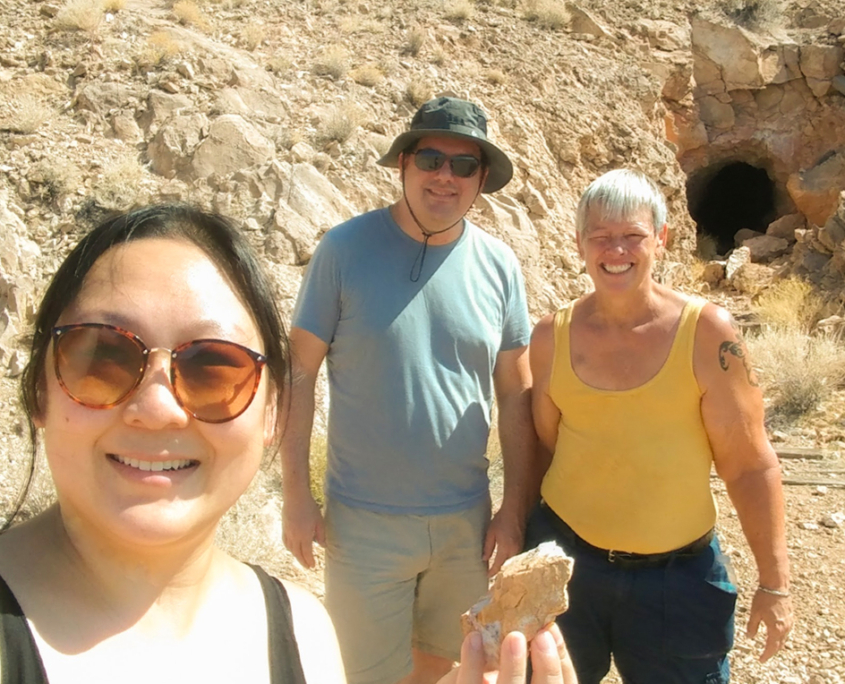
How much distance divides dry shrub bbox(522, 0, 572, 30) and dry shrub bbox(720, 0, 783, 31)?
12.8 feet

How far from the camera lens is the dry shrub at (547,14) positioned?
Result: 12344 millimetres

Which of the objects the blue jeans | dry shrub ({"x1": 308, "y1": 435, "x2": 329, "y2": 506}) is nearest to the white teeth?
the blue jeans

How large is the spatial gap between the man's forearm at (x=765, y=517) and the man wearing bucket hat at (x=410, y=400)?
0.70m

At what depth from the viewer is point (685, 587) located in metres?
2.24

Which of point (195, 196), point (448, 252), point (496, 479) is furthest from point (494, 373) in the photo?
point (195, 196)

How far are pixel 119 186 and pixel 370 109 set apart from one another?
3.22 m

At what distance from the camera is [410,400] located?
2523mm

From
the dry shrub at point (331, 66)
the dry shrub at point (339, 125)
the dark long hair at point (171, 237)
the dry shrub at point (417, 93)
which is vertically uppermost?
the dry shrub at point (331, 66)

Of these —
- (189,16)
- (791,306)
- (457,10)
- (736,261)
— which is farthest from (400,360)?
(736,261)

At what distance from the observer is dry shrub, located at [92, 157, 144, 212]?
6.98 m

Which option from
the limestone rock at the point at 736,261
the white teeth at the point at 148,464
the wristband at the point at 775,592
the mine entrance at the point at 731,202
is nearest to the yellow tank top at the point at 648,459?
the wristband at the point at 775,592

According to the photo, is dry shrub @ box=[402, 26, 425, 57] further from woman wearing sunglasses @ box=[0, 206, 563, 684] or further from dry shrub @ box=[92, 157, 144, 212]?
woman wearing sunglasses @ box=[0, 206, 563, 684]

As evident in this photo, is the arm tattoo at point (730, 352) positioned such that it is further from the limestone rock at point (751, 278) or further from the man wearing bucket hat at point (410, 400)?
the limestone rock at point (751, 278)

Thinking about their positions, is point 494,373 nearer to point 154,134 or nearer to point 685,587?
point 685,587
